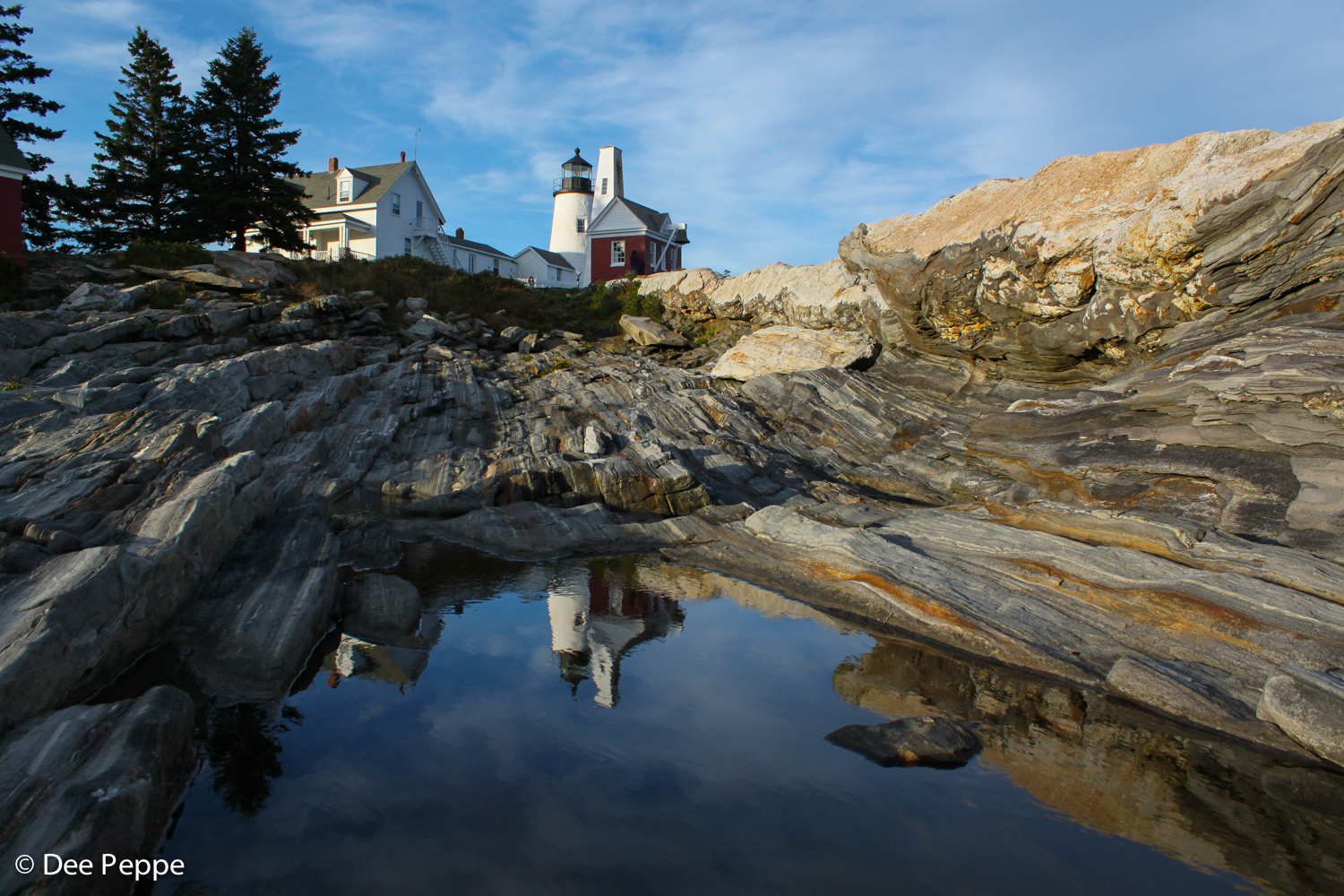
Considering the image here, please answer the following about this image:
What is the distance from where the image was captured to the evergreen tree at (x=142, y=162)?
3181cm

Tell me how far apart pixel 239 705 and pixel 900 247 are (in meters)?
23.1

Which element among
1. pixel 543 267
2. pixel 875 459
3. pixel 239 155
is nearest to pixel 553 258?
pixel 543 267

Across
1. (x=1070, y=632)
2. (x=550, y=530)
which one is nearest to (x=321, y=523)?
(x=550, y=530)

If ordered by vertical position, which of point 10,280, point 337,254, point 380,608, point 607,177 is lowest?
point 380,608

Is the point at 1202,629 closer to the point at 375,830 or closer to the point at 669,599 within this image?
the point at 669,599

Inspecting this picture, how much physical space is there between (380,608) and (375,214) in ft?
137

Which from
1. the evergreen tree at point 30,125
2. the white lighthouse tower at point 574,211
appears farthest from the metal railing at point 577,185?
the evergreen tree at point 30,125

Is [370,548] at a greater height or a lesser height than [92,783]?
lesser

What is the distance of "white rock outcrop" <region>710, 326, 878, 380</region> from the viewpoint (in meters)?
26.2

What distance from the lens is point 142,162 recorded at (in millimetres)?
32406

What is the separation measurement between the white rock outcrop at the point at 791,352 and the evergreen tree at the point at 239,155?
74.4 feet

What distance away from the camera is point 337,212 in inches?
1857

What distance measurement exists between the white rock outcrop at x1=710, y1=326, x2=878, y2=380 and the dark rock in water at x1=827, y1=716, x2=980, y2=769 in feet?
61.1

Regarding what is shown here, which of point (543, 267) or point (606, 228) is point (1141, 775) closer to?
point (606, 228)
